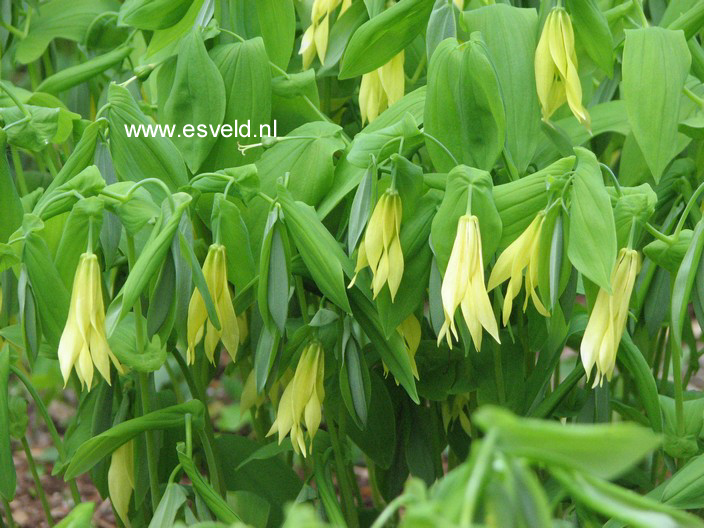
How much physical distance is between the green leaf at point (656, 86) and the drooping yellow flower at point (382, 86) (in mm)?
266

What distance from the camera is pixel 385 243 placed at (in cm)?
86

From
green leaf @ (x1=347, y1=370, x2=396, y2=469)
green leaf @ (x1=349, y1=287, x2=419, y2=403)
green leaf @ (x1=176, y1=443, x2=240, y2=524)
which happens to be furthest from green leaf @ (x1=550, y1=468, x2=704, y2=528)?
green leaf @ (x1=347, y1=370, x2=396, y2=469)

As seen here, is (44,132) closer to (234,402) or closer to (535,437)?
(535,437)

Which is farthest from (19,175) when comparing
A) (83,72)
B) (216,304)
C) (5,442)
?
(216,304)

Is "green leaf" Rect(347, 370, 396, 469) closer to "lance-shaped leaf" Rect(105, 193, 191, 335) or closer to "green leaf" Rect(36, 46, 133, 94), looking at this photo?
"lance-shaped leaf" Rect(105, 193, 191, 335)

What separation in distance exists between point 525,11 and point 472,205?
0.98ft

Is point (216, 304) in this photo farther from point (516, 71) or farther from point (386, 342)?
point (516, 71)

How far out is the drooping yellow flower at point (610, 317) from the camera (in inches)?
32.7

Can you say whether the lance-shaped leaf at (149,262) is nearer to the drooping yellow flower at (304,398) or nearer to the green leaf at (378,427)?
the drooping yellow flower at (304,398)

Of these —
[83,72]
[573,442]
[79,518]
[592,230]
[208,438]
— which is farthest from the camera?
[83,72]

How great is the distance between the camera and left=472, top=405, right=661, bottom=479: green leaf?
0.42 m

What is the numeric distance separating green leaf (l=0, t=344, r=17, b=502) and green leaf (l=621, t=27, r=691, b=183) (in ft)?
2.61

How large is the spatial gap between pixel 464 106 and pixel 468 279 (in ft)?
0.67

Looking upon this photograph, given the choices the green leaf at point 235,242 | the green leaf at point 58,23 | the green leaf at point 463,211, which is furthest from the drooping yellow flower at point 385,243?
the green leaf at point 58,23
